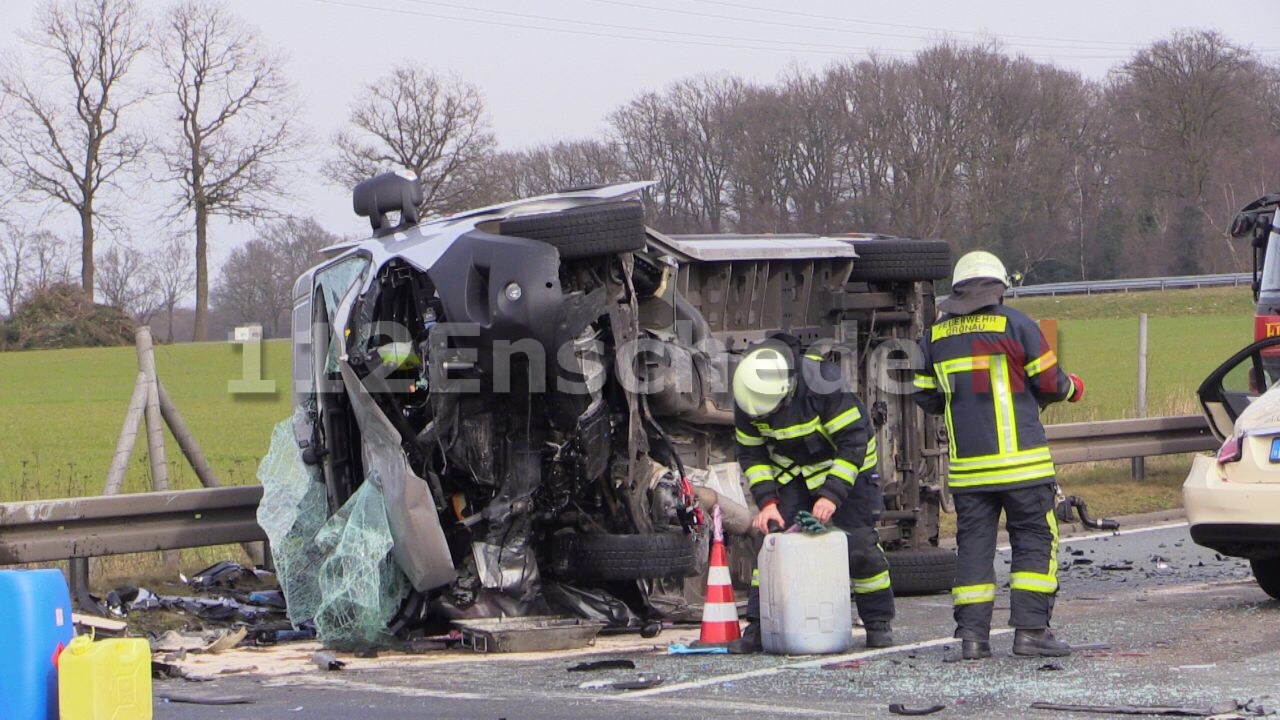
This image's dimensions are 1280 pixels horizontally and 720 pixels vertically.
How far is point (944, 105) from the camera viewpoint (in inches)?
1635

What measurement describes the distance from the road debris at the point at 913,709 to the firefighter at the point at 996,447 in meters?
1.24

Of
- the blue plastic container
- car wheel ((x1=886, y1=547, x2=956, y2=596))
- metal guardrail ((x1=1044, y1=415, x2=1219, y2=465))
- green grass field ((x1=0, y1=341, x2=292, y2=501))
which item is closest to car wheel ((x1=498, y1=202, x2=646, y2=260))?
car wheel ((x1=886, y1=547, x2=956, y2=596))

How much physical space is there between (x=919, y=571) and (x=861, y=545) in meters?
1.60

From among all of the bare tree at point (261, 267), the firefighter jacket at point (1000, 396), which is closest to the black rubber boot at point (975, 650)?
the firefighter jacket at point (1000, 396)

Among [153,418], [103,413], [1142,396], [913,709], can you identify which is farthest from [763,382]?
[103,413]

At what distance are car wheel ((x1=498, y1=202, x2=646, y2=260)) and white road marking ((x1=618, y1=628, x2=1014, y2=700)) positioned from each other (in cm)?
214

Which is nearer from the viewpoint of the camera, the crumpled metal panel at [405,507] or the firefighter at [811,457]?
the firefighter at [811,457]

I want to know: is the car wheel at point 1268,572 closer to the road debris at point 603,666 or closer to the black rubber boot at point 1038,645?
the black rubber boot at point 1038,645

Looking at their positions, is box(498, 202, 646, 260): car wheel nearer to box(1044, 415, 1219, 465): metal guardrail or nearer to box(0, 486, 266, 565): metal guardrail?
box(0, 486, 266, 565): metal guardrail

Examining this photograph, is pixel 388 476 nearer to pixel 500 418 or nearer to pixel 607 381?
pixel 500 418

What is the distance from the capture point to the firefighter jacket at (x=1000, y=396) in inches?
248

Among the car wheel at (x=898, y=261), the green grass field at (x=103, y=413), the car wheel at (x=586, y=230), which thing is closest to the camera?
the car wheel at (x=586, y=230)

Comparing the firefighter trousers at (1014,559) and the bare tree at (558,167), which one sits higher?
the bare tree at (558,167)

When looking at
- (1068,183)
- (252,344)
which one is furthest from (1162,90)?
(252,344)
